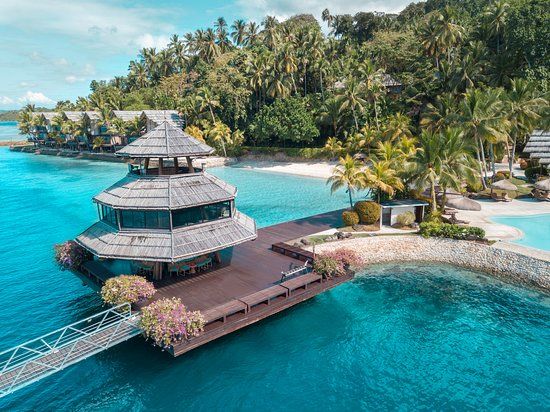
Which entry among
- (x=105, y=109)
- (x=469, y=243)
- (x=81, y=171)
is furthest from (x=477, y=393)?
(x=105, y=109)

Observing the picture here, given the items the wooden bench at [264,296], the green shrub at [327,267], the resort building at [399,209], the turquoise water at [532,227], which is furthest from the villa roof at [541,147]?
the wooden bench at [264,296]

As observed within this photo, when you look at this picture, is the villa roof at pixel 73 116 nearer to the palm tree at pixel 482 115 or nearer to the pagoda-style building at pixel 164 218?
the pagoda-style building at pixel 164 218

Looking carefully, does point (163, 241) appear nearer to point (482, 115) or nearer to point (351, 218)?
point (351, 218)

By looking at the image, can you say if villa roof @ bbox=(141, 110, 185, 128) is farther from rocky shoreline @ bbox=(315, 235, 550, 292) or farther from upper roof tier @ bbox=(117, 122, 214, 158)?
rocky shoreline @ bbox=(315, 235, 550, 292)

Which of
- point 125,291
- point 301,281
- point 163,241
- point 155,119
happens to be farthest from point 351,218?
point 155,119

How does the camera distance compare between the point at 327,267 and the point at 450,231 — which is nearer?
the point at 327,267

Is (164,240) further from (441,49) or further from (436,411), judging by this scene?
(441,49)
